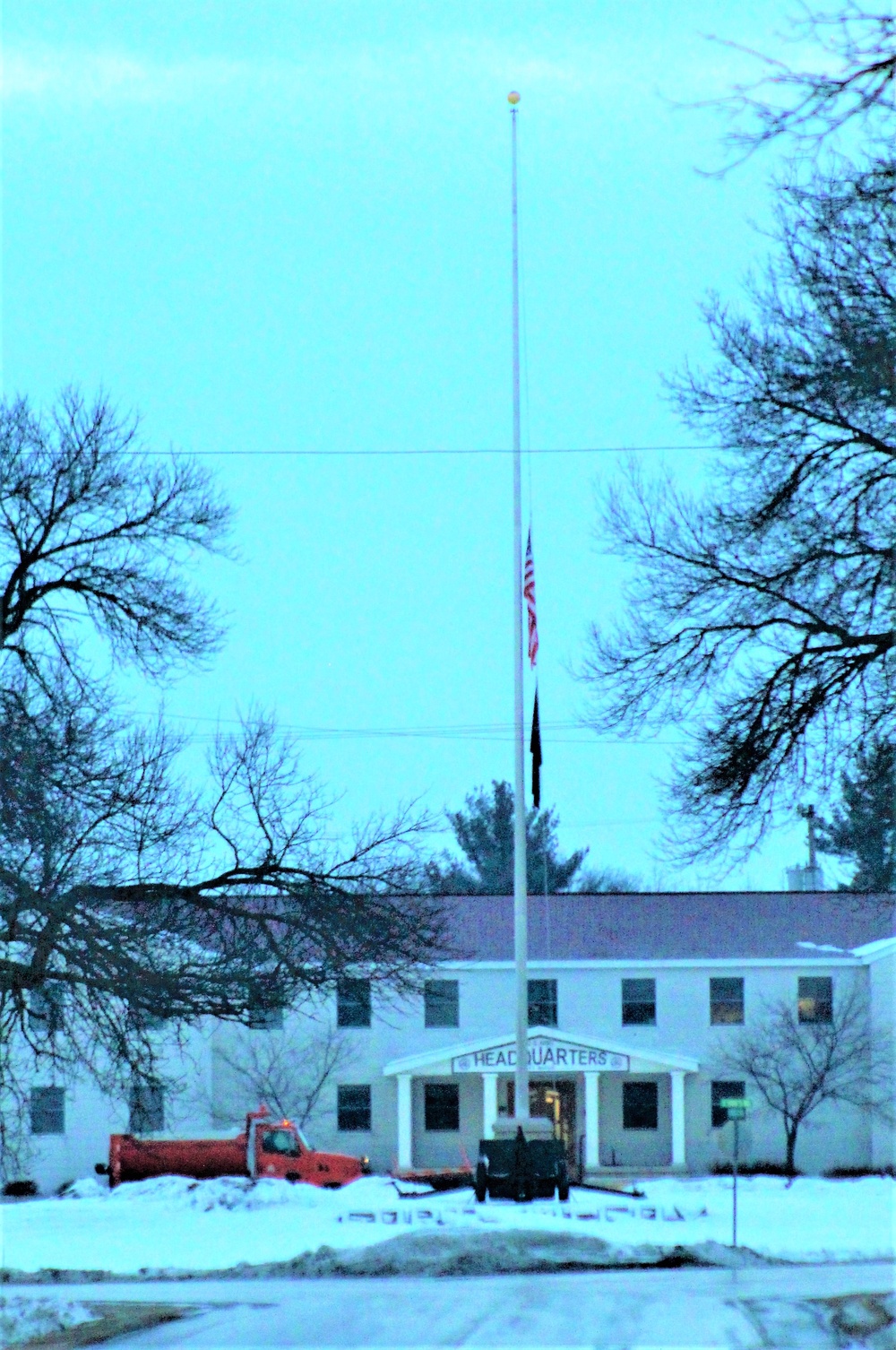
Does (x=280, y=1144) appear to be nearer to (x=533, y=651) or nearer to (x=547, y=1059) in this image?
(x=547, y=1059)

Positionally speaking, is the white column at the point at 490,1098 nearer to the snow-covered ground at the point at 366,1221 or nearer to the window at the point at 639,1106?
the window at the point at 639,1106

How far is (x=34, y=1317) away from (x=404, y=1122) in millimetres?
31000

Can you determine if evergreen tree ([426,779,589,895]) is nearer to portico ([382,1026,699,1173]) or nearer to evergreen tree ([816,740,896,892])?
portico ([382,1026,699,1173])

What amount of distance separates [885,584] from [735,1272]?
30.6 ft

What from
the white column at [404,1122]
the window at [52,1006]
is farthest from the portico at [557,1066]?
the window at [52,1006]

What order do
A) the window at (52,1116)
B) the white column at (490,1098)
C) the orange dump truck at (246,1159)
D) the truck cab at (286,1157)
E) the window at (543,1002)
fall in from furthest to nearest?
1. the window at (543,1002)
2. the white column at (490,1098)
3. the window at (52,1116)
4. the orange dump truck at (246,1159)
5. the truck cab at (286,1157)

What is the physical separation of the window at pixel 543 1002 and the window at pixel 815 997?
630cm

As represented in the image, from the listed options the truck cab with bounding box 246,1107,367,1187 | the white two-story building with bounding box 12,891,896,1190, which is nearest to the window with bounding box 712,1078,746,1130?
the white two-story building with bounding box 12,891,896,1190

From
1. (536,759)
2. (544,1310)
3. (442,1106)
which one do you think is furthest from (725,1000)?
(544,1310)

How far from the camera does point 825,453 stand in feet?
41.1

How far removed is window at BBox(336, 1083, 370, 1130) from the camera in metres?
44.5

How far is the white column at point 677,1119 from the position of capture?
43.1m

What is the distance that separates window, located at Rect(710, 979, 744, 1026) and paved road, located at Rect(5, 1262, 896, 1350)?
86.3 ft

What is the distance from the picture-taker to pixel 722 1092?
44562 millimetres
